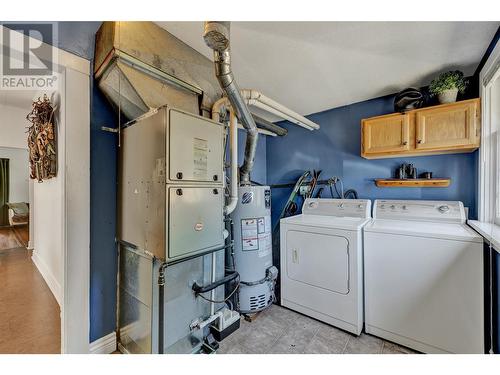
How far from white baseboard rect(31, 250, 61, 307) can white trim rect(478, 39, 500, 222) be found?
422cm

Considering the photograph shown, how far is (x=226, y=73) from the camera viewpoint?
4.83ft

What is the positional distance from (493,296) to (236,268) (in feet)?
6.41

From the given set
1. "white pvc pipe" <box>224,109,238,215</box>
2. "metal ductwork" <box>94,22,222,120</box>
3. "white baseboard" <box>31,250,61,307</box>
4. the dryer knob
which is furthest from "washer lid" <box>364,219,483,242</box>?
"white baseboard" <box>31,250,61,307</box>

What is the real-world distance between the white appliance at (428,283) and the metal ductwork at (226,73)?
53.8 inches

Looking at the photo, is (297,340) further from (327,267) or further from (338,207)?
(338,207)

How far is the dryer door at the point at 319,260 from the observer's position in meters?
1.96

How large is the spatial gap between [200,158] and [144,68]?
0.67m

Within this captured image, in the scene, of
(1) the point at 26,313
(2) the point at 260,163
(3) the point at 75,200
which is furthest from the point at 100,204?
(2) the point at 260,163

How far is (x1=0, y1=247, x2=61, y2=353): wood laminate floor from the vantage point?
5.62 ft

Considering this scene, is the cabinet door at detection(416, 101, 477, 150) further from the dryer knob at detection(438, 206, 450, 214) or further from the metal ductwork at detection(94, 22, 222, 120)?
the metal ductwork at detection(94, 22, 222, 120)

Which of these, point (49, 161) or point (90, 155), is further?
point (49, 161)

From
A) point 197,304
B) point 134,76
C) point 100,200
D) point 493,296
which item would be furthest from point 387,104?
point 100,200

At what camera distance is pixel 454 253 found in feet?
5.08
